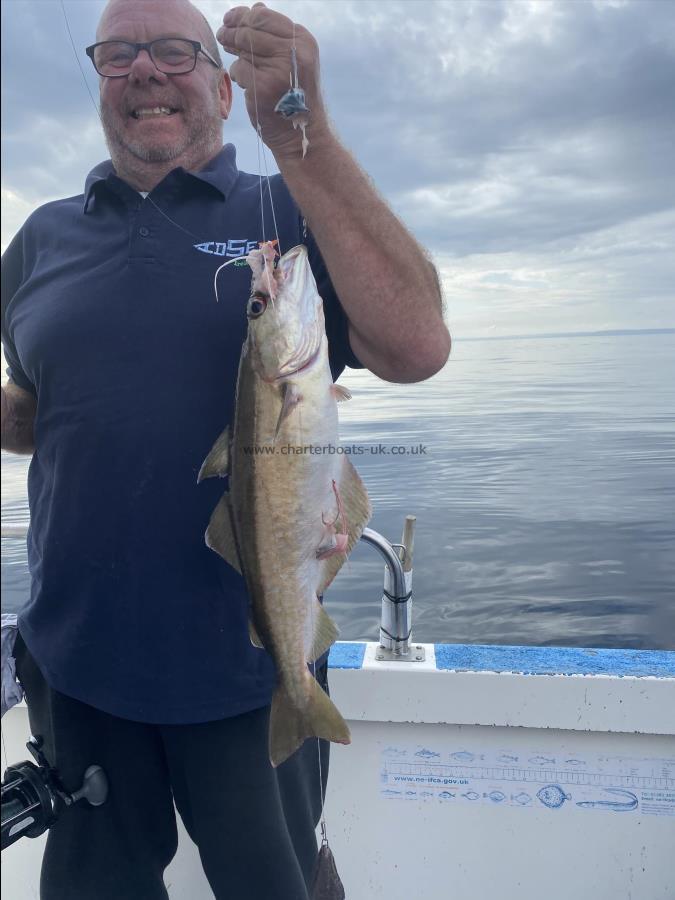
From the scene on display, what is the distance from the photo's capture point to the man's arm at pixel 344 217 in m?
1.43

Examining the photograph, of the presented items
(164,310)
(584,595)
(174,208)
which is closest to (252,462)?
(164,310)

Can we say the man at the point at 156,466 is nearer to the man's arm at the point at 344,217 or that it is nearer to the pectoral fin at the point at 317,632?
the man's arm at the point at 344,217

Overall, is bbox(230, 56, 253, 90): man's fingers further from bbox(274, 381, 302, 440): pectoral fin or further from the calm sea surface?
the calm sea surface

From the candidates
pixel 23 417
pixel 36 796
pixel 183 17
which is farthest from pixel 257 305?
pixel 36 796

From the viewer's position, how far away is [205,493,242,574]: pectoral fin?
1.65 meters

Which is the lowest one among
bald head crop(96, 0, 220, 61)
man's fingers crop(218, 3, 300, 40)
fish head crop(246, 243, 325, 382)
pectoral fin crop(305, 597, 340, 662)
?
pectoral fin crop(305, 597, 340, 662)

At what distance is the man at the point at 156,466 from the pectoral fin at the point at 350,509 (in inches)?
10.6

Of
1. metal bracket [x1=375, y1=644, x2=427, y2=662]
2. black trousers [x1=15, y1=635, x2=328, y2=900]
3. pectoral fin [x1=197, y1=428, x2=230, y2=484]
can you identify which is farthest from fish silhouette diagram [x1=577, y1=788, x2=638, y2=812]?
pectoral fin [x1=197, y1=428, x2=230, y2=484]

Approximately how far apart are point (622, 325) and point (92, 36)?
377cm

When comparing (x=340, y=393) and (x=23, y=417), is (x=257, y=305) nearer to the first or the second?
(x=340, y=393)

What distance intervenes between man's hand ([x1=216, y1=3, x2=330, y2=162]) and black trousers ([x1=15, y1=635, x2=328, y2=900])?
1.50 metres

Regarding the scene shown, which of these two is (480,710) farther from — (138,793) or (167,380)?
(167,380)

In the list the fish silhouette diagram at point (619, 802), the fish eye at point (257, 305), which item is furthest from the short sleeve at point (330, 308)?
the fish silhouette diagram at point (619, 802)

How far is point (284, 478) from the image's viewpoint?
163 centimetres
